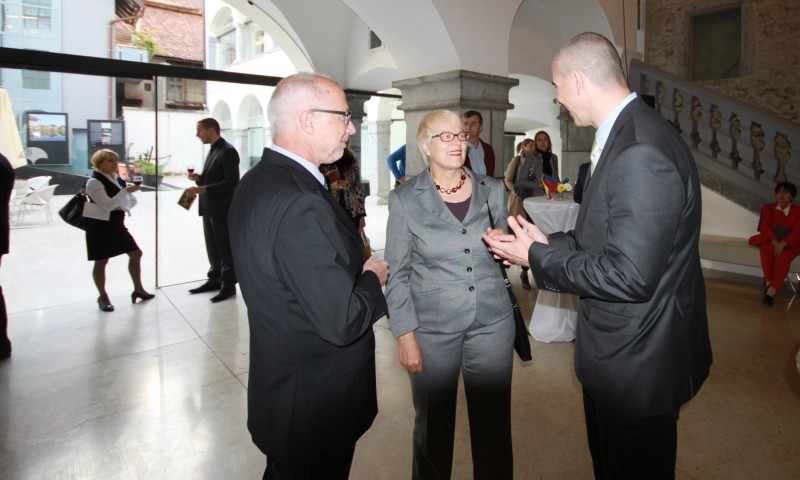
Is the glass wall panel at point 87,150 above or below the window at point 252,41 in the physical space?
below

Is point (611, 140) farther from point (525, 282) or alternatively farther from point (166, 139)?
point (166, 139)

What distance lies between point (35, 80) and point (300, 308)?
6.46 meters

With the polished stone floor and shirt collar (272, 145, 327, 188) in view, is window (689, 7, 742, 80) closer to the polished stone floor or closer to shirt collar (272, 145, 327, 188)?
the polished stone floor

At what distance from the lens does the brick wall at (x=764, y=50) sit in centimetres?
870

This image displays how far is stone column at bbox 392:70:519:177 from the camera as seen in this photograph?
4781 millimetres

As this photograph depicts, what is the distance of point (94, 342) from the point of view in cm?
389

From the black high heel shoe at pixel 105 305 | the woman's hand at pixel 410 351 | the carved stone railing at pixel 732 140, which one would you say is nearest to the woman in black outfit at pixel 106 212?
the black high heel shoe at pixel 105 305

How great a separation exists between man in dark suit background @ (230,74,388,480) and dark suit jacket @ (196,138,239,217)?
3796 mm

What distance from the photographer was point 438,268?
184 centimetres

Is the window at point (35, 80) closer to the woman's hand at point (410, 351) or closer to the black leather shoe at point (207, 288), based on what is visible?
the black leather shoe at point (207, 288)

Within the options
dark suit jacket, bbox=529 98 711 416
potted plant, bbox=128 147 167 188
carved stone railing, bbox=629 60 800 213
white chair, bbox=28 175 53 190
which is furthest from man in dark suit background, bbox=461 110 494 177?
white chair, bbox=28 175 53 190

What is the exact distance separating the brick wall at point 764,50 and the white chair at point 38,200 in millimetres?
12723

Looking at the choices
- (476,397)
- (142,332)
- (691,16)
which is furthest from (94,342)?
(691,16)

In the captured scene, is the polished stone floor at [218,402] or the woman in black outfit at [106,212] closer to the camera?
the polished stone floor at [218,402]
